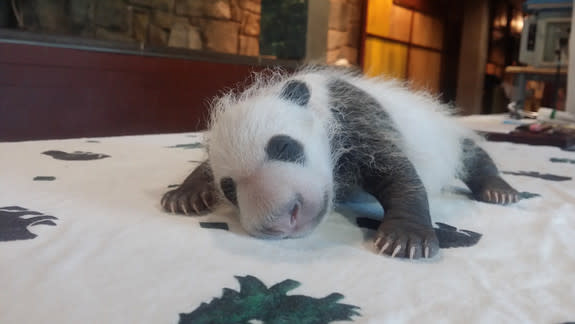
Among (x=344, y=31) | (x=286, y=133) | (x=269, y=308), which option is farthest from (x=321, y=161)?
(x=344, y=31)

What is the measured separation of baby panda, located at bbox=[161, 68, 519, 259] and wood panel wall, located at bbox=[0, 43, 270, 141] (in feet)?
5.77

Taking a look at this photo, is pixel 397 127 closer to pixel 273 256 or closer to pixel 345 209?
pixel 345 209

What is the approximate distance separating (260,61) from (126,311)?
3.45 m

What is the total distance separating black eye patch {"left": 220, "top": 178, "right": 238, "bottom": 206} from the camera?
95cm

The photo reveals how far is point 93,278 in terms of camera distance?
27.0 inches

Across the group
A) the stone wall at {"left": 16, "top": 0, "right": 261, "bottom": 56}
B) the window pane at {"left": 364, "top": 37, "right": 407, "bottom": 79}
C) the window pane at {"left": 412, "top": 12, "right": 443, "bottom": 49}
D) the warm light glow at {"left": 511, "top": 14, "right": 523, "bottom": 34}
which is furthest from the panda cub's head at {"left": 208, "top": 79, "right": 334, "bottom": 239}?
the warm light glow at {"left": 511, "top": 14, "right": 523, "bottom": 34}

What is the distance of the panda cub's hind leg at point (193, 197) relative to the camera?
1.07 metres

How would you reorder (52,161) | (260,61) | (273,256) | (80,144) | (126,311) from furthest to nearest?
(260,61) < (80,144) < (52,161) < (273,256) < (126,311)

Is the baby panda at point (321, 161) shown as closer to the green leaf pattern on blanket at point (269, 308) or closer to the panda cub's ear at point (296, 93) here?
the panda cub's ear at point (296, 93)

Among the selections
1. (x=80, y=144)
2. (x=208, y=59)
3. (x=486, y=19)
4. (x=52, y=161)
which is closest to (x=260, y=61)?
(x=208, y=59)

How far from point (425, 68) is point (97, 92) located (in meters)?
4.77

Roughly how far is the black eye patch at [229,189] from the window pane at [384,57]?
4455 mm

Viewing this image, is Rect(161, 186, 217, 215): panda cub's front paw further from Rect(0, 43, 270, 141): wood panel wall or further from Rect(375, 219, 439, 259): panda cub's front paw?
Rect(0, 43, 270, 141): wood panel wall

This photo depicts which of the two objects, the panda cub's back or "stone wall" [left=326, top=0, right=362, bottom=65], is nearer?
the panda cub's back
